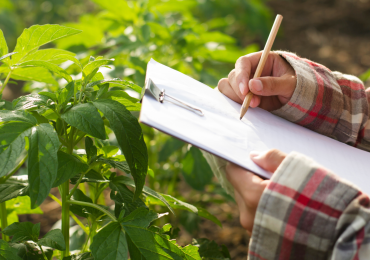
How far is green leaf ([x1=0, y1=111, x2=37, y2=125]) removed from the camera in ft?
1.70

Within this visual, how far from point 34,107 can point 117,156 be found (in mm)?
192

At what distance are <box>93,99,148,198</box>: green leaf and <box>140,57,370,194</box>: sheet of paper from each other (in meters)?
0.06

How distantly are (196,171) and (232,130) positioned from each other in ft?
1.88

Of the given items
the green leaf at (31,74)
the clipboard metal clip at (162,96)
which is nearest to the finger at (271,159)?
the clipboard metal clip at (162,96)

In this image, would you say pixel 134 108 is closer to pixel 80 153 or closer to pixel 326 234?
pixel 80 153

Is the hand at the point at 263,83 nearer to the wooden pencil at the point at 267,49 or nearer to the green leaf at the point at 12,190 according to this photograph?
the wooden pencil at the point at 267,49

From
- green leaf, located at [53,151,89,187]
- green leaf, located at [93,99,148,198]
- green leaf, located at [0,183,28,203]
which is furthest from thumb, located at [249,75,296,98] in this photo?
green leaf, located at [0,183,28,203]

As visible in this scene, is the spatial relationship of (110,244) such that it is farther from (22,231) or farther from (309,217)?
(309,217)

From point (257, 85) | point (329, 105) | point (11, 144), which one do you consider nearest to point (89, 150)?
point (11, 144)

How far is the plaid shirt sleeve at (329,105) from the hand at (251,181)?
282 millimetres

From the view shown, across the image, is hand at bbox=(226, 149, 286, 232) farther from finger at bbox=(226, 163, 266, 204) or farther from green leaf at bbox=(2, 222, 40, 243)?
green leaf at bbox=(2, 222, 40, 243)

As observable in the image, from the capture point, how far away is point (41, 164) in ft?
1.66

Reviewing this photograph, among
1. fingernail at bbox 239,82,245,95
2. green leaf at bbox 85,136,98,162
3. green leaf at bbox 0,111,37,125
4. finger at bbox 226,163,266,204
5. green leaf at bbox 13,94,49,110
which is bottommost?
green leaf at bbox 85,136,98,162

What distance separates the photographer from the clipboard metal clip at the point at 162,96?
0.59 meters
